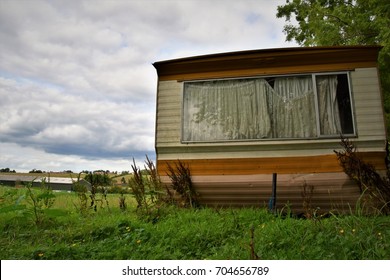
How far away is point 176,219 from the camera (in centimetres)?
556

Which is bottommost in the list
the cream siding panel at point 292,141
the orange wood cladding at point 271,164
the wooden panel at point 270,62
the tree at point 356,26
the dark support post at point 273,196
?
the dark support post at point 273,196

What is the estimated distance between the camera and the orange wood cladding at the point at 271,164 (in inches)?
242

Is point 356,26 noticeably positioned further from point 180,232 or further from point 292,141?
point 180,232

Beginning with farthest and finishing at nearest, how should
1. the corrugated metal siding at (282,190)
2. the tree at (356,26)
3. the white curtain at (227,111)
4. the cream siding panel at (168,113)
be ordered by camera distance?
1. the tree at (356,26)
2. the cream siding panel at (168,113)
3. the white curtain at (227,111)
4. the corrugated metal siding at (282,190)

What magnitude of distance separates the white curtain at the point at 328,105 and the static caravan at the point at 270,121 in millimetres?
20

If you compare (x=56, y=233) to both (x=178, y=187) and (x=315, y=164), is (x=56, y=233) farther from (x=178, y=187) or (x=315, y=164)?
(x=315, y=164)

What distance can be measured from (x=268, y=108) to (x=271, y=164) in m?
1.23

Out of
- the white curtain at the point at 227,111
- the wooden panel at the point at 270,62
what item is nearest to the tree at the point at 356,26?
the wooden panel at the point at 270,62

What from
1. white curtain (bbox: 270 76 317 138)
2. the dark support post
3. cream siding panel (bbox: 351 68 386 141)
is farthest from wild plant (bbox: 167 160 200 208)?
cream siding panel (bbox: 351 68 386 141)

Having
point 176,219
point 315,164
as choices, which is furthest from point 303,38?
point 176,219

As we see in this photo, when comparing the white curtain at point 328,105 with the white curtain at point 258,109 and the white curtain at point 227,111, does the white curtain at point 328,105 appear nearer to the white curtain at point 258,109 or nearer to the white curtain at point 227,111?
the white curtain at point 258,109

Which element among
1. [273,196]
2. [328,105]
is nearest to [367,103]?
[328,105]

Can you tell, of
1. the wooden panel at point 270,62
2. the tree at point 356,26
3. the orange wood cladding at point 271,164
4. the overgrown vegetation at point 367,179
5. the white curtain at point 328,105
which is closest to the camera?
the overgrown vegetation at point 367,179

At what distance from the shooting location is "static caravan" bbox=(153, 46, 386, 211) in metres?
6.22
